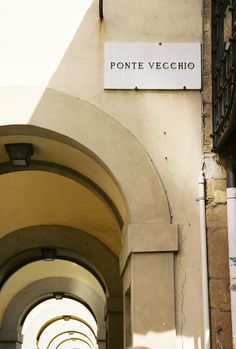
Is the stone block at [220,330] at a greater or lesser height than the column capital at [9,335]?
lesser

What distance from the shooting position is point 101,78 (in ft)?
23.8

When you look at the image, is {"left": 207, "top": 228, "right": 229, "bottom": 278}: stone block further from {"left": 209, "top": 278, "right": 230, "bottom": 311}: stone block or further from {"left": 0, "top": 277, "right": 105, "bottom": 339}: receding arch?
{"left": 0, "top": 277, "right": 105, "bottom": 339}: receding arch

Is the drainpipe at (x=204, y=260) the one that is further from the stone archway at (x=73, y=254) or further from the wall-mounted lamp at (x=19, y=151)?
the stone archway at (x=73, y=254)

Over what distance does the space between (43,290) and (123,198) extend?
1008cm

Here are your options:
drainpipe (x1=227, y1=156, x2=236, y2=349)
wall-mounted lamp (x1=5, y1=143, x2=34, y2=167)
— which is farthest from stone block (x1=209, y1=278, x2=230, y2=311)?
wall-mounted lamp (x1=5, y1=143, x2=34, y2=167)

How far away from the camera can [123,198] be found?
705cm

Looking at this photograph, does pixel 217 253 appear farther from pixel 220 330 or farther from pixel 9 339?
pixel 9 339

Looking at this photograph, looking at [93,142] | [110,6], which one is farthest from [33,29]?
[93,142]

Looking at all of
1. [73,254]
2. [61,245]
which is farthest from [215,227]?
[73,254]

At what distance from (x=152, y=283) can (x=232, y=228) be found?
796mm

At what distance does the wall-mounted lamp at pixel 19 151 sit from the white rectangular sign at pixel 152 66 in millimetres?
1216

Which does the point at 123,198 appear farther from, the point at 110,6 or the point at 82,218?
the point at 82,218

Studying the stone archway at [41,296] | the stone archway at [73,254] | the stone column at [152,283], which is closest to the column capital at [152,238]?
the stone column at [152,283]

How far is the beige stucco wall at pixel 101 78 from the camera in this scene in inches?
279
